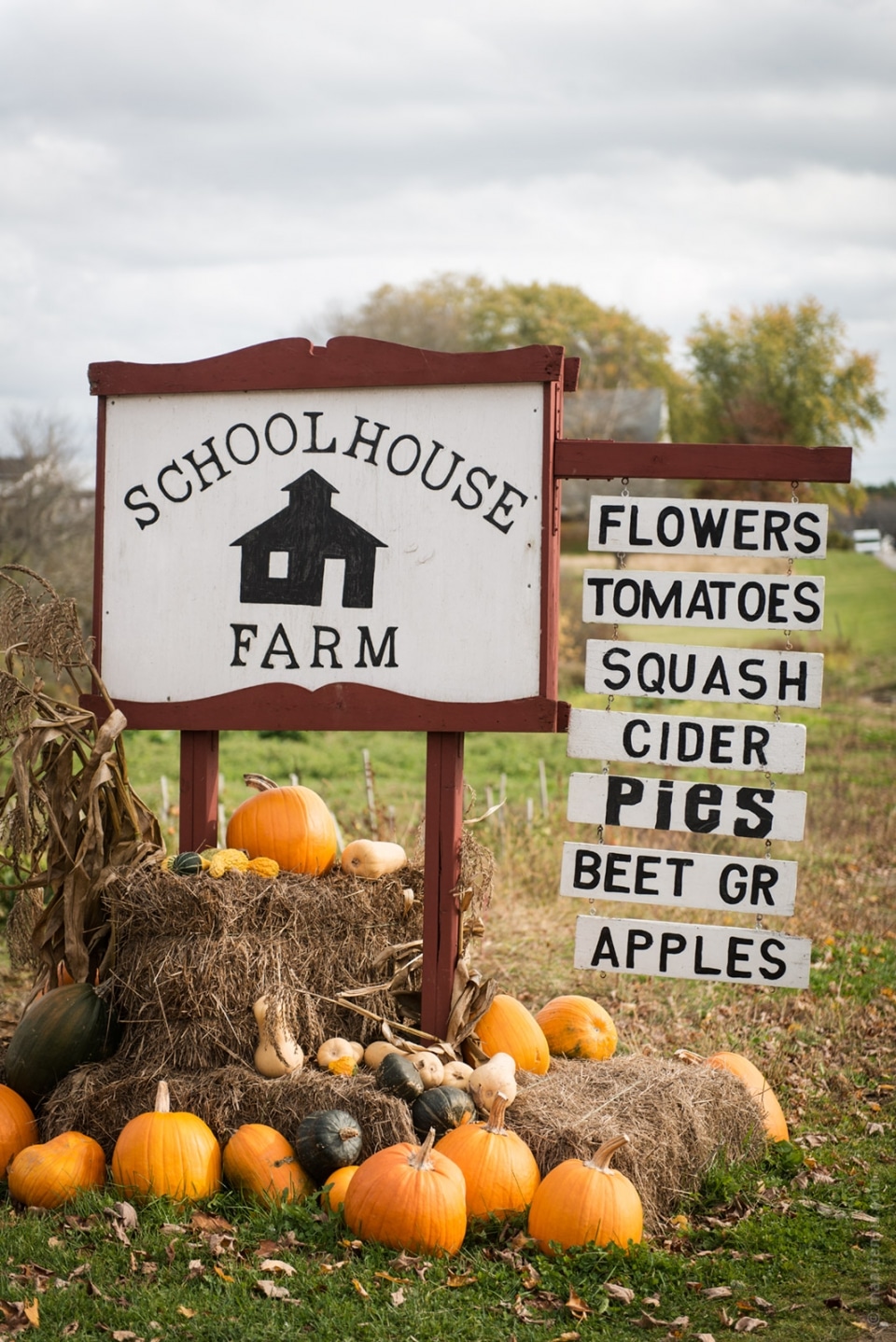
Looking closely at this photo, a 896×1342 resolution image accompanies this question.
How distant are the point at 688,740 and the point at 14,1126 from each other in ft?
10.8

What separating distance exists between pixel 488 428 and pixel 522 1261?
11.1 feet

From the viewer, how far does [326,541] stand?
18.0 feet

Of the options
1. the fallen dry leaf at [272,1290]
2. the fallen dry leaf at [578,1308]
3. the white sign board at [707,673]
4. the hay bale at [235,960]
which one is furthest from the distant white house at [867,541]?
the fallen dry leaf at [272,1290]

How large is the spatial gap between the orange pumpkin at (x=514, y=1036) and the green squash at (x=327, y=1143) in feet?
3.11

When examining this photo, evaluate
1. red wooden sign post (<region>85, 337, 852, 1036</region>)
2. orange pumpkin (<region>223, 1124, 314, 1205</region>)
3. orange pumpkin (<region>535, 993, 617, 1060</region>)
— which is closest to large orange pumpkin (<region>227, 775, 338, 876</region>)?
red wooden sign post (<region>85, 337, 852, 1036</region>)

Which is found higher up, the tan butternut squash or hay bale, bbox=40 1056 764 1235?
Result: the tan butternut squash

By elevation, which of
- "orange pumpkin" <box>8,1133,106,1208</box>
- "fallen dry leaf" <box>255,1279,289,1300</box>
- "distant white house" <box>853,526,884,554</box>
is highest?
"distant white house" <box>853,526,884,554</box>

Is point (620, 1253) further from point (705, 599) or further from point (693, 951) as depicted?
point (705, 599)

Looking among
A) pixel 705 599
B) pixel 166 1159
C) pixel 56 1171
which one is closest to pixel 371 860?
pixel 166 1159

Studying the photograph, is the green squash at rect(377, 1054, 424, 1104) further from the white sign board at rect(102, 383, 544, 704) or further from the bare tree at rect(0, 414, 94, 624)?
the bare tree at rect(0, 414, 94, 624)

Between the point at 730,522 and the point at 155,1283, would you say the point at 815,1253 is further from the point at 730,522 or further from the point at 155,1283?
the point at 730,522

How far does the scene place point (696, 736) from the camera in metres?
5.25

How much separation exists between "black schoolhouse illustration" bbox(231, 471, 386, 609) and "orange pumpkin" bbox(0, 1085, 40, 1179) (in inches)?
94.4

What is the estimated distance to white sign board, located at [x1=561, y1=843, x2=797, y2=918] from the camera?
5.25 m
